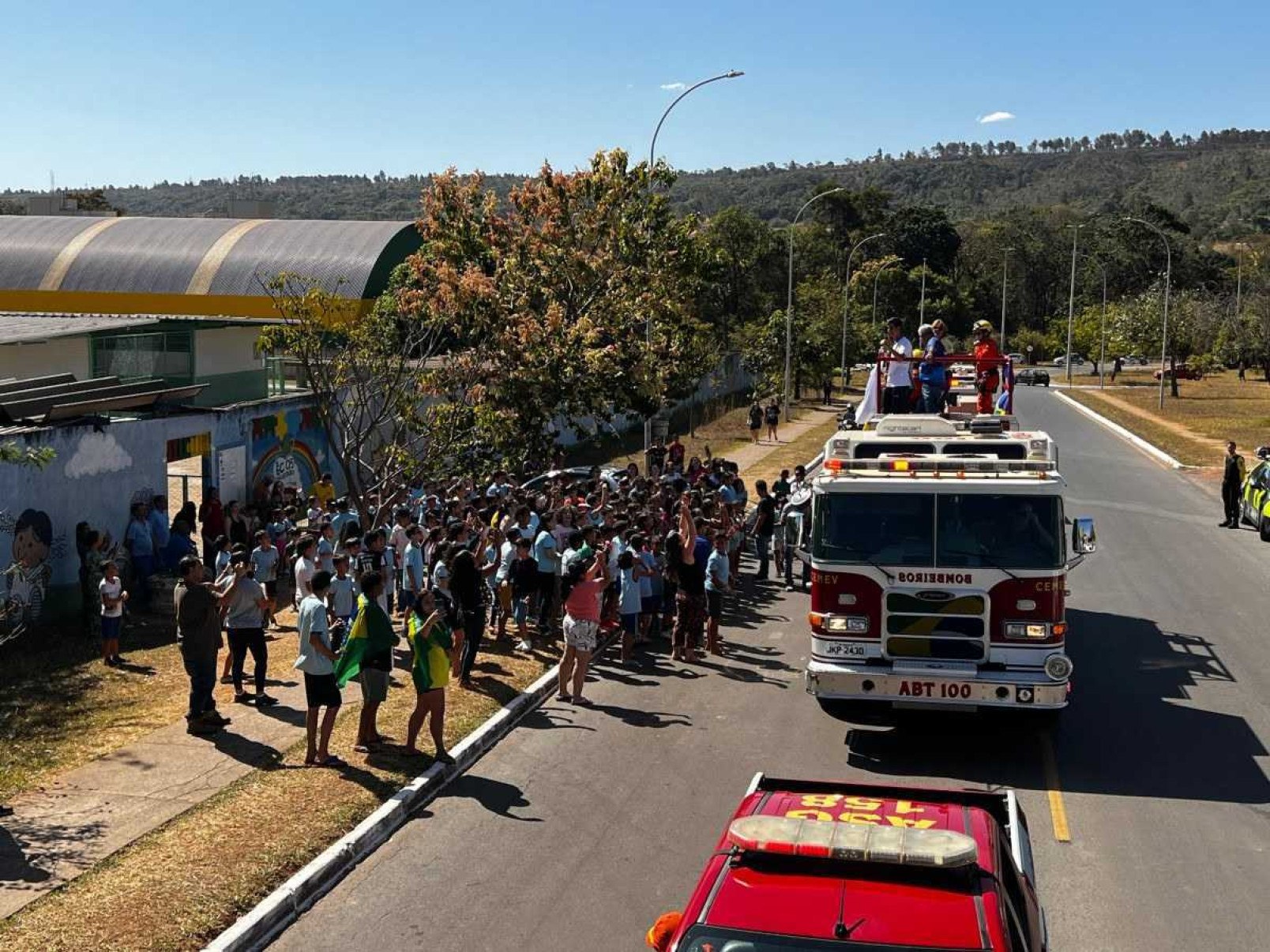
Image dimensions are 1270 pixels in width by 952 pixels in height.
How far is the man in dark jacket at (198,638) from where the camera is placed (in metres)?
12.1

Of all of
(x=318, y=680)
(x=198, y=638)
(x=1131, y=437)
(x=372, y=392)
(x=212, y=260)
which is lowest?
(x=1131, y=437)

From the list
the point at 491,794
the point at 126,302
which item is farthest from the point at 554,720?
the point at 126,302

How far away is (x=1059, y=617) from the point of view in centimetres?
1155

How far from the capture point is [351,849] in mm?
9477

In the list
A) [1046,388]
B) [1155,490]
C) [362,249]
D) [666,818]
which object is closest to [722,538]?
[666,818]

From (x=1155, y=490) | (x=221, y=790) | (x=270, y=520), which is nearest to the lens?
(x=221, y=790)

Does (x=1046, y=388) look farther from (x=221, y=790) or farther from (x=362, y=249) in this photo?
(x=221, y=790)

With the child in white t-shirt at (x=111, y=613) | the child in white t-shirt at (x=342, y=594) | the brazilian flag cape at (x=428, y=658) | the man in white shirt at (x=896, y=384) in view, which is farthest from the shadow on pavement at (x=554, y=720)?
the man in white shirt at (x=896, y=384)

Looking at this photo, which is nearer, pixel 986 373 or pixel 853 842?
pixel 853 842

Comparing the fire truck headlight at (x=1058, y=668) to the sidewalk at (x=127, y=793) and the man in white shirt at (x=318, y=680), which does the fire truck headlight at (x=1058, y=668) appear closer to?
the man in white shirt at (x=318, y=680)

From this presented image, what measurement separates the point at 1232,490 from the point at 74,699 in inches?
Answer: 843

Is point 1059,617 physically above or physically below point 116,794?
above

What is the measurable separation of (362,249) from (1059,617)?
40.1 meters

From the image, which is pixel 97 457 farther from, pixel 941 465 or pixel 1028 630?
pixel 1028 630
